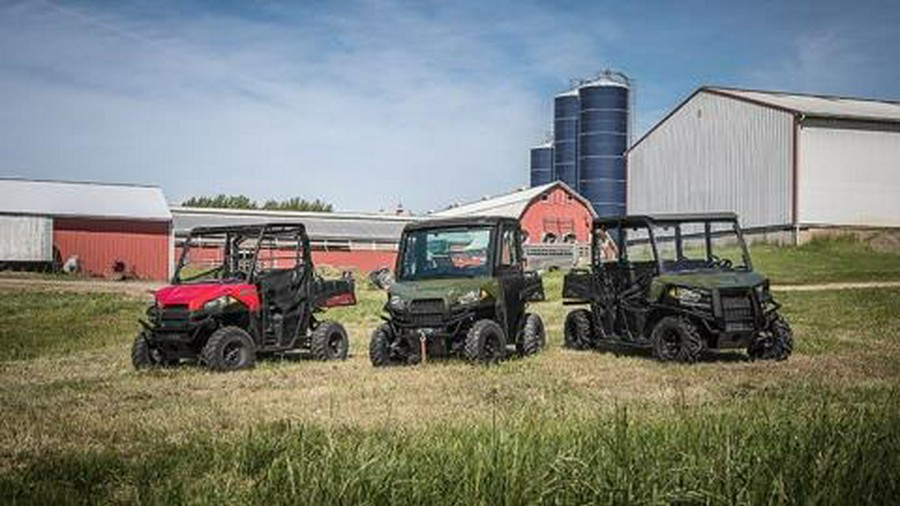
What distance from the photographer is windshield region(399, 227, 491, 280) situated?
13484 millimetres

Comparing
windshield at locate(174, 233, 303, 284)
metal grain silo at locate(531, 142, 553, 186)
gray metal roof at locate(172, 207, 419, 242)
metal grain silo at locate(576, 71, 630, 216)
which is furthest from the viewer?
metal grain silo at locate(531, 142, 553, 186)

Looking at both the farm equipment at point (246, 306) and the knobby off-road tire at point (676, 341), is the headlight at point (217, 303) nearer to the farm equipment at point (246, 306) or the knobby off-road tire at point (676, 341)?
the farm equipment at point (246, 306)

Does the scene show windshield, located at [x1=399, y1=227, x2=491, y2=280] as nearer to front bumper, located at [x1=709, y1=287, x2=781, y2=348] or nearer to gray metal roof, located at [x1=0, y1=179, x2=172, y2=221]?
front bumper, located at [x1=709, y1=287, x2=781, y2=348]

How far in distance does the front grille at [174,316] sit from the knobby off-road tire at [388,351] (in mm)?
2467

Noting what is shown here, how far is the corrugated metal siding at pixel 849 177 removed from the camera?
1548 inches

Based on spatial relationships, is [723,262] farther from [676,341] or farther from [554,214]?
[554,214]

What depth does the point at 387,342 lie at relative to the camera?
13195mm

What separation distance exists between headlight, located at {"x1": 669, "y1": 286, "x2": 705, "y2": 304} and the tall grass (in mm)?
6647

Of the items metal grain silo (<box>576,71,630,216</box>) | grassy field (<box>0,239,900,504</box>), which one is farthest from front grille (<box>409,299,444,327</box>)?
metal grain silo (<box>576,71,630,216</box>)

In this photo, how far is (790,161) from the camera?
39406mm

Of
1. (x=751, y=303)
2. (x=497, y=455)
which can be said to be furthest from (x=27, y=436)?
(x=751, y=303)

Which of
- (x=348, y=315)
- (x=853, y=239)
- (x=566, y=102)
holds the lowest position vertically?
(x=348, y=315)

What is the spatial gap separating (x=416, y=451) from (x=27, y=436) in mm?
3229

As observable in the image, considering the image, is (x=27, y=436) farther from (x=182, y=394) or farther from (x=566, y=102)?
(x=566, y=102)
